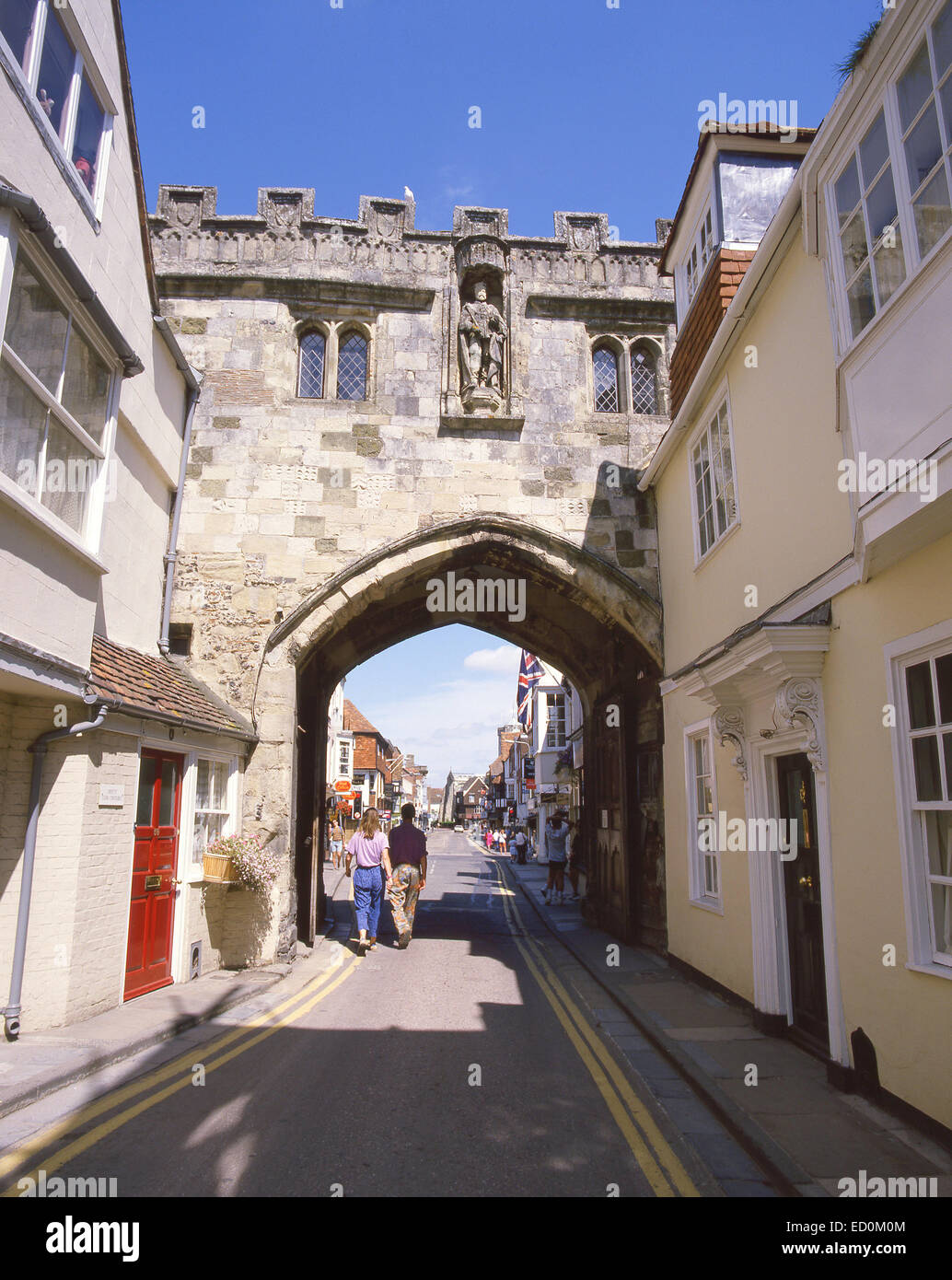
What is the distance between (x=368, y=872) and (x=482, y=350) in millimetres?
7299

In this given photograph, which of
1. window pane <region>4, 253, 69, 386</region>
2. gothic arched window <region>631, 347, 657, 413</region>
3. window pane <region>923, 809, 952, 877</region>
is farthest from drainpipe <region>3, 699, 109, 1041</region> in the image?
gothic arched window <region>631, 347, 657, 413</region>

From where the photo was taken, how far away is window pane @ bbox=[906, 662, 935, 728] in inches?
180

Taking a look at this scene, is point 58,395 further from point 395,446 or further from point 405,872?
point 405,872

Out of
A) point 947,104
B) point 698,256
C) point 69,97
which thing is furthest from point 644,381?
point 947,104

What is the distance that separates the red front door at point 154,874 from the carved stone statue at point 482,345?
6.56 m

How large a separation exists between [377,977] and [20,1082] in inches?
186

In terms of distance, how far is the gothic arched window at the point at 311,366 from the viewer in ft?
39.2

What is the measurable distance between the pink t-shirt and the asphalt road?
2425mm

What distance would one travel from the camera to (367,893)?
1093 cm

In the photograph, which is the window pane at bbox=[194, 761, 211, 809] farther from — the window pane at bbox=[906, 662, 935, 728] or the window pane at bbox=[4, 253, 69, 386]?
the window pane at bbox=[906, 662, 935, 728]

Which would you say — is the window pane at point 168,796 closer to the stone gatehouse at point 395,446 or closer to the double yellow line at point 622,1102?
the stone gatehouse at point 395,446

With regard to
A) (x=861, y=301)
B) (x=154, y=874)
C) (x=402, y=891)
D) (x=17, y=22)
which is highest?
(x=17, y=22)

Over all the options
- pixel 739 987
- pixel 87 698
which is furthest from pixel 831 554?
pixel 87 698

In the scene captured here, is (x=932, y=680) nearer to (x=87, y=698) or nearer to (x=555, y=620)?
(x=87, y=698)
